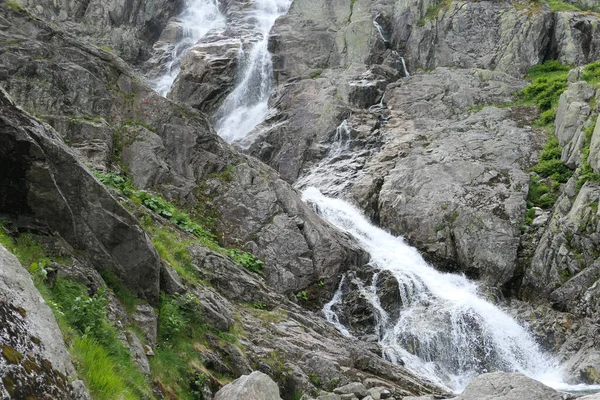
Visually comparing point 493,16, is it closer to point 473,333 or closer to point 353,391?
point 473,333

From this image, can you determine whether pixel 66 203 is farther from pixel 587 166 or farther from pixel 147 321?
pixel 587 166

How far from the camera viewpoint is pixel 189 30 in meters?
54.1

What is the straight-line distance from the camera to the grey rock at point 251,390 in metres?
7.33

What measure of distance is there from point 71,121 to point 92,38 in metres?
39.3

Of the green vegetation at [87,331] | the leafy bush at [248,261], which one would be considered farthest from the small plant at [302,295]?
the green vegetation at [87,331]

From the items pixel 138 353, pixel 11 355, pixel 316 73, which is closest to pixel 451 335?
pixel 138 353

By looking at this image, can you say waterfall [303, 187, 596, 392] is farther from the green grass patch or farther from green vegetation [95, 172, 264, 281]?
the green grass patch

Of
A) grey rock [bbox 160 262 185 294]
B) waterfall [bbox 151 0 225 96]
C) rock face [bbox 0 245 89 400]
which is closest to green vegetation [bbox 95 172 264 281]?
grey rock [bbox 160 262 185 294]

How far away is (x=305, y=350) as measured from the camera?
12055mm

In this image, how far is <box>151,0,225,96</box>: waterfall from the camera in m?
48.7

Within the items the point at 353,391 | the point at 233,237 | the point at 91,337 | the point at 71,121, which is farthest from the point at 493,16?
the point at 91,337

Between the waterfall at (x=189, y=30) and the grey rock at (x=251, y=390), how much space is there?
41964mm

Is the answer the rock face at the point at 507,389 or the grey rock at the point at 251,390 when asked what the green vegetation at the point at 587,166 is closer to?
the rock face at the point at 507,389

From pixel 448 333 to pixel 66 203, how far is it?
16.0 meters
